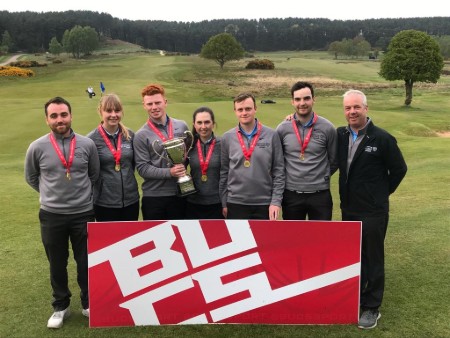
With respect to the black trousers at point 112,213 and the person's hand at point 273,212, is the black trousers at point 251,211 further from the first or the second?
the black trousers at point 112,213

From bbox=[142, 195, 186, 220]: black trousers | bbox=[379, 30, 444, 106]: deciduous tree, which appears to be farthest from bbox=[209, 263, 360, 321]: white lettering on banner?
bbox=[379, 30, 444, 106]: deciduous tree

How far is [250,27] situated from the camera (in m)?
160

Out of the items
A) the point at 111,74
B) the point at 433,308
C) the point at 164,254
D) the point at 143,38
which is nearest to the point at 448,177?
the point at 433,308

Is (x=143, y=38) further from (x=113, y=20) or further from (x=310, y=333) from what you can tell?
(x=310, y=333)

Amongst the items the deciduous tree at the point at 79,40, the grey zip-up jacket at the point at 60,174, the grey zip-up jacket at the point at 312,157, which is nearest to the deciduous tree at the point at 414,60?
the grey zip-up jacket at the point at 312,157

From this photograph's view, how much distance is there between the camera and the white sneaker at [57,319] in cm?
427

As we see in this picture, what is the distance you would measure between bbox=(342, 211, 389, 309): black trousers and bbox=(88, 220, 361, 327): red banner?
0.96 feet

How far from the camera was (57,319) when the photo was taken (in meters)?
4.33

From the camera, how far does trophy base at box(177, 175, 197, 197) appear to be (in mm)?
4648

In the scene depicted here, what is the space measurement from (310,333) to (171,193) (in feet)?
6.78

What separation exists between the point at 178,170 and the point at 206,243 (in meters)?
0.89

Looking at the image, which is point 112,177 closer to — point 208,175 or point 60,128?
point 60,128

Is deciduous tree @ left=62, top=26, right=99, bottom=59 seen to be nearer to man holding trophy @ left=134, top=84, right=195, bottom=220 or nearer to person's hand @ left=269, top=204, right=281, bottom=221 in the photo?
man holding trophy @ left=134, top=84, right=195, bottom=220

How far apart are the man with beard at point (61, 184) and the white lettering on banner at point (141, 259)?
18.8 inches
